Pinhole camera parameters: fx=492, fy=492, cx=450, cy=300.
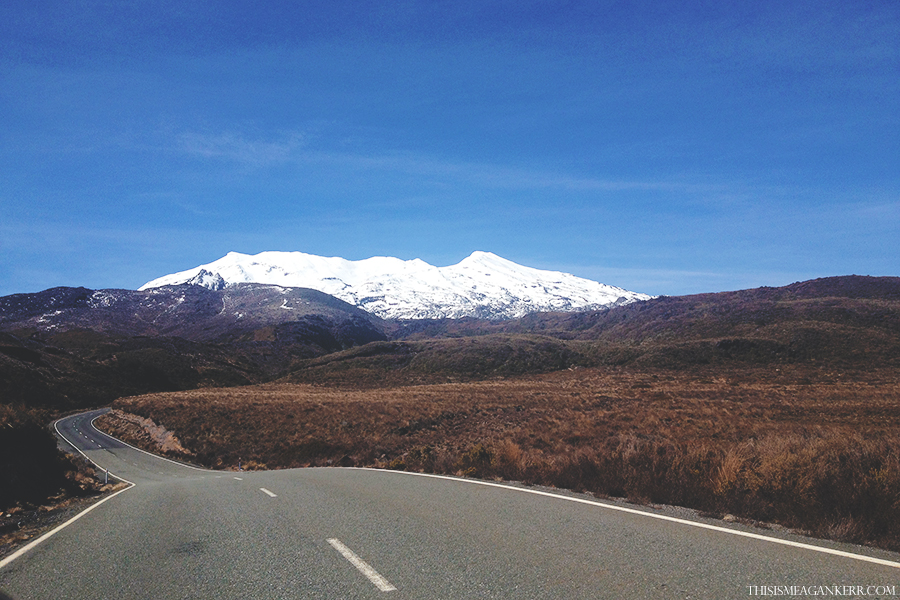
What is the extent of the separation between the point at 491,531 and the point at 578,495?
11.1 feet

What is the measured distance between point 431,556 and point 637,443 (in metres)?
8.02

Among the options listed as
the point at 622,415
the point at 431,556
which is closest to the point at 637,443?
the point at 431,556

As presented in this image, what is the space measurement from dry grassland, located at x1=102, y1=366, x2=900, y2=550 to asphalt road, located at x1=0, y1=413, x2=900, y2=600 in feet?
3.96

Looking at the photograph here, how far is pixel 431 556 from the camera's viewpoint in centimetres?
577

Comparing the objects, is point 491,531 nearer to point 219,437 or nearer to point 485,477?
point 485,477

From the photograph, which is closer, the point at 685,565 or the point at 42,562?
the point at 685,565

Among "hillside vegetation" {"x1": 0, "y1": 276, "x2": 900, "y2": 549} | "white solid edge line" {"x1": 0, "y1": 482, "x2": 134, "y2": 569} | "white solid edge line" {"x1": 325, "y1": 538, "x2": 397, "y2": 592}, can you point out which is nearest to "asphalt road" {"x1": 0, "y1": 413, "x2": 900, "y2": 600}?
"white solid edge line" {"x1": 325, "y1": 538, "x2": 397, "y2": 592}

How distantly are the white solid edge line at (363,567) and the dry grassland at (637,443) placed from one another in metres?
5.42

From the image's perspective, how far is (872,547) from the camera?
5633mm

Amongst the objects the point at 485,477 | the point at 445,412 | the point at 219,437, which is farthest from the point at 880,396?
the point at 219,437

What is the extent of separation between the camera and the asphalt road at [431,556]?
15.6 ft

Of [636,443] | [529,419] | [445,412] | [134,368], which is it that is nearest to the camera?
[636,443]

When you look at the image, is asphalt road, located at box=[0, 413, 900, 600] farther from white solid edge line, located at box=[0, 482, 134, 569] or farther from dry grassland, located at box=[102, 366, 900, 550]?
dry grassland, located at box=[102, 366, 900, 550]

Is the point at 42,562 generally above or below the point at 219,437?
above
